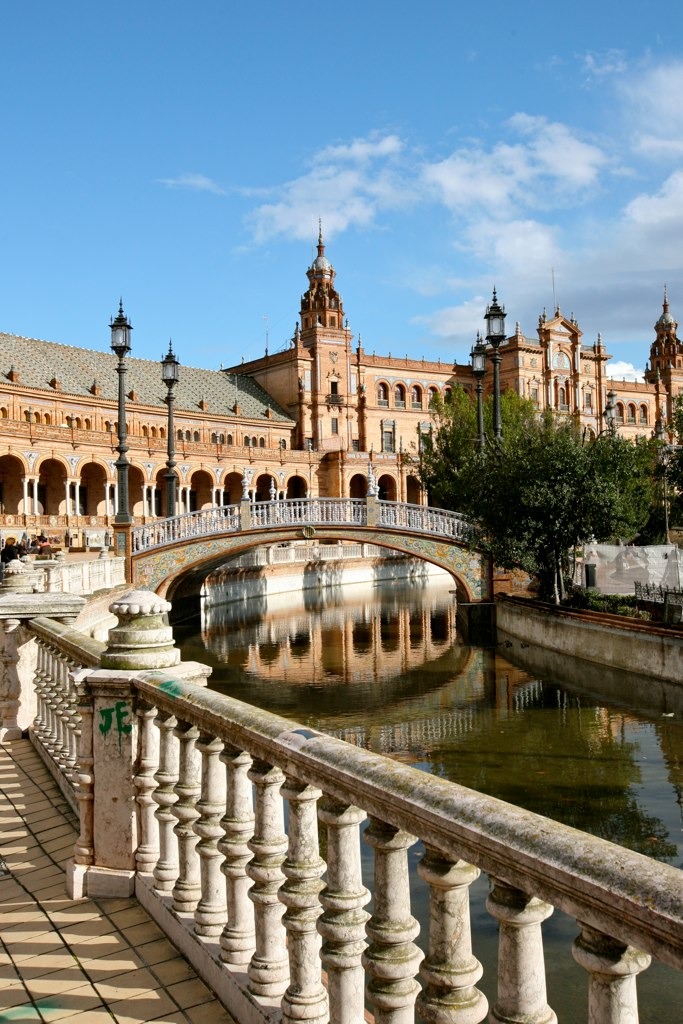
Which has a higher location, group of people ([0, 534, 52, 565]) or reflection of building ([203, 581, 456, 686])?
group of people ([0, 534, 52, 565])

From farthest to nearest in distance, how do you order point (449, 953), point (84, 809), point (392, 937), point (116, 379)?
point (116, 379) → point (84, 809) → point (392, 937) → point (449, 953)

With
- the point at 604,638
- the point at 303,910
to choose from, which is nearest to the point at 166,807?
the point at 303,910

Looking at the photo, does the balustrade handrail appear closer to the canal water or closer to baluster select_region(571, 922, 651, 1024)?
baluster select_region(571, 922, 651, 1024)

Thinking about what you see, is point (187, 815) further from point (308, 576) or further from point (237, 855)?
point (308, 576)

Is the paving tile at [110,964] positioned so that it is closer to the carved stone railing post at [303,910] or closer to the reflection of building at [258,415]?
the carved stone railing post at [303,910]

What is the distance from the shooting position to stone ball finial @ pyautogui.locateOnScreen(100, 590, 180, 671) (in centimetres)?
462

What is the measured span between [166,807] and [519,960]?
2.67 metres

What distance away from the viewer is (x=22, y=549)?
94.0ft

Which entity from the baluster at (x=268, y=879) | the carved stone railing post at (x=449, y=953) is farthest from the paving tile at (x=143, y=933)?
the carved stone railing post at (x=449, y=953)

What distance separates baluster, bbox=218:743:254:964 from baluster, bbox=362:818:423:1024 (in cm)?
107

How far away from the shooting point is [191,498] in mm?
59344

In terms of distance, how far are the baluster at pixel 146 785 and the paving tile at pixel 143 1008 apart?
0.99 meters

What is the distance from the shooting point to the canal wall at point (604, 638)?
17.2 meters

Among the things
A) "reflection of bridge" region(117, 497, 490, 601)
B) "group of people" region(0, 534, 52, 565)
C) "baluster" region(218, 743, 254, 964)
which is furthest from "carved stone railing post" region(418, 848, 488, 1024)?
"reflection of bridge" region(117, 497, 490, 601)
